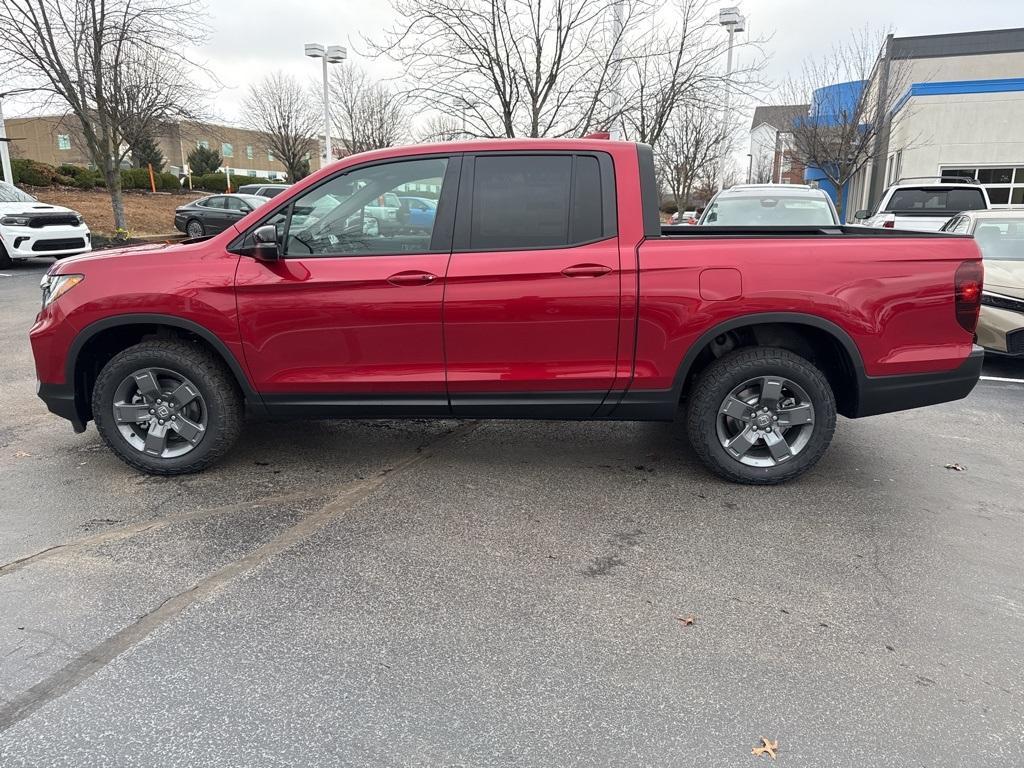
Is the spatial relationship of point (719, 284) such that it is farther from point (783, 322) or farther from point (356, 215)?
point (356, 215)

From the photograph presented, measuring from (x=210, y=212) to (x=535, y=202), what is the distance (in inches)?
805

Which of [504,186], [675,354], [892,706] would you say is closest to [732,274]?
[675,354]

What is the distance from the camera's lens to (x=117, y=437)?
440 centimetres

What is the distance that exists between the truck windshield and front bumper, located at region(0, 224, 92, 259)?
15699 millimetres

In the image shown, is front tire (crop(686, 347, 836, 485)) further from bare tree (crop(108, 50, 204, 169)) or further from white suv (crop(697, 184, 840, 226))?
bare tree (crop(108, 50, 204, 169))

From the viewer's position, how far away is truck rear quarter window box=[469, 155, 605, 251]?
4.08m

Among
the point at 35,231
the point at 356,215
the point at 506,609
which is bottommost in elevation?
the point at 506,609

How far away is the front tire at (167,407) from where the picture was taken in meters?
4.31

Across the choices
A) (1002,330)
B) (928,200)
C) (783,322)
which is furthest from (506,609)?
(928,200)

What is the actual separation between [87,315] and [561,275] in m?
2.70

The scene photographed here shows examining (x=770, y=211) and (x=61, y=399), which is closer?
(x=61, y=399)

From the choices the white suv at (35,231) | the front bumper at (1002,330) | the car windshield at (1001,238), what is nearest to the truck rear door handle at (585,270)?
the front bumper at (1002,330)

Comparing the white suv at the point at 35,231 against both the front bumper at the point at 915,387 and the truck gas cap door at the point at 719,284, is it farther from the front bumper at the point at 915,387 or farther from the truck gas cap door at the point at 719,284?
the front bumper at the point at 915,387

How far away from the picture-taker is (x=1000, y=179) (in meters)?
23.2
